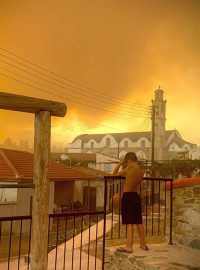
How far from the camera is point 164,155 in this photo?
54.8m

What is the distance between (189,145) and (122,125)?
52.9ft

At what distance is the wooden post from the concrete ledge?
4.48ft

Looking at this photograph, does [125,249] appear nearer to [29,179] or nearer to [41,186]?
[41,186]

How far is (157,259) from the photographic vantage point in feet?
15.7

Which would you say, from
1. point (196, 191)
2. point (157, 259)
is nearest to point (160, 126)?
point (196, 191)

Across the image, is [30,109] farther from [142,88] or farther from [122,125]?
[122,125]

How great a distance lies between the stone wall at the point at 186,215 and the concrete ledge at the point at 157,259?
0.60 ft

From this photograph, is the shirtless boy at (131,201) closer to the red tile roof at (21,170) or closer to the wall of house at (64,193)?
the red tile roof at (21,170)

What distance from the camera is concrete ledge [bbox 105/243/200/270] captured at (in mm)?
4526

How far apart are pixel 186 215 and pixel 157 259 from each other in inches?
50.5

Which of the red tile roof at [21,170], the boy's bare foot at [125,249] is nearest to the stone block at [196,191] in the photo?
the boy's bare foot at [125,249]

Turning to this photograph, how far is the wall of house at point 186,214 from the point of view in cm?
554

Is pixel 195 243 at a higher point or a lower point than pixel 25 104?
lower

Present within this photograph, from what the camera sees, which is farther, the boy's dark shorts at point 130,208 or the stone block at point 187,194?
the stone block at point 187,194
